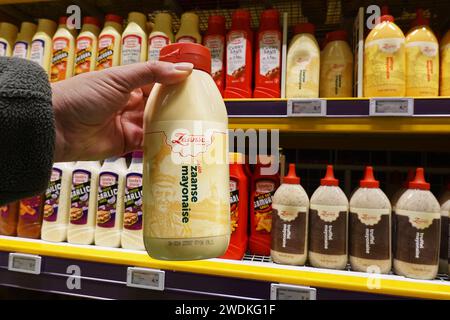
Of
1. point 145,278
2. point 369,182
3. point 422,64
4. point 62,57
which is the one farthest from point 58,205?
point 422,64

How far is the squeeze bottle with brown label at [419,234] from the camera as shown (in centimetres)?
95

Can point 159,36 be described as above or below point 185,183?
above

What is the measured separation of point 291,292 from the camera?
3.08 ft

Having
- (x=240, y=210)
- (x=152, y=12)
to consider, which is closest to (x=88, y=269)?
(x=240, y=210)

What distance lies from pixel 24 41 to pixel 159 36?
23.6 inches

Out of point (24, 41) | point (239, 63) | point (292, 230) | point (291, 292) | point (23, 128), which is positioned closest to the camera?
point (23, 128)

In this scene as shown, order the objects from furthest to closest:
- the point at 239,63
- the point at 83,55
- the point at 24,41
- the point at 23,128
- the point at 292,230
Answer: the point at 24,41, the point at 83,55, the point at 239,63, the point at 292,230, the point at 23,128

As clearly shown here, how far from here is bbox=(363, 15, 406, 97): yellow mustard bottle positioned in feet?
3.27

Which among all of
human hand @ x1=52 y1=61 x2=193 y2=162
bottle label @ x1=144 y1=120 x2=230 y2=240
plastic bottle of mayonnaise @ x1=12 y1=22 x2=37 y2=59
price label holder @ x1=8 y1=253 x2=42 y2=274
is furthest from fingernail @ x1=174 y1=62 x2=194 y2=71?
plastic bottle of mayonnaise @ x1=12 y1=22 x2=37 y2=59

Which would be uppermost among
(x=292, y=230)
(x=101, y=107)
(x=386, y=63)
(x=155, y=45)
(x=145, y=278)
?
(x=155, y=45)

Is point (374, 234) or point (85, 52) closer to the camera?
point (374, 234)

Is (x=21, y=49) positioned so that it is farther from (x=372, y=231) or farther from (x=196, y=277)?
(x=372, y=231)
